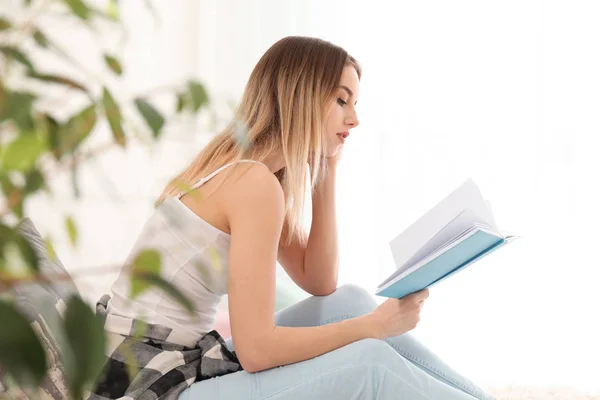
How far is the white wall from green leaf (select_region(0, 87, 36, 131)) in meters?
2.42

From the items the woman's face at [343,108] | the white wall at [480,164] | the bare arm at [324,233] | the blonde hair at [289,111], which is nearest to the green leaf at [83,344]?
the blonde hair at [289,111]

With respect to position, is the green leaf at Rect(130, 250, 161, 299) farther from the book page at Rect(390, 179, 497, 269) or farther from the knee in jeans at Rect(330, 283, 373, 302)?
the knee in jeans at Rect(330, 283, 373, 302)

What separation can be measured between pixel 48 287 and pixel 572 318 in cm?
217

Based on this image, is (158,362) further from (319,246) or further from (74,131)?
(74,131)

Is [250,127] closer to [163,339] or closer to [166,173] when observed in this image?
[163,339]

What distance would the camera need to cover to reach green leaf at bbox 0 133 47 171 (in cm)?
29

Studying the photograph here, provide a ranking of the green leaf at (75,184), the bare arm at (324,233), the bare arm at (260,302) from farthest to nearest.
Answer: the bare arm at (324,233)
the bare arm at (260,302)
the green leaf at (75,184)

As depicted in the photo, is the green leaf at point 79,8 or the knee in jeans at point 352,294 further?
the knee in jeans at point 352,294

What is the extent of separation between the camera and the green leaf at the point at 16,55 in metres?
0.33

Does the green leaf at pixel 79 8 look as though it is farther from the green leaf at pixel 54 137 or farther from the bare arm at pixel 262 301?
the bare arm at pixel 262 301

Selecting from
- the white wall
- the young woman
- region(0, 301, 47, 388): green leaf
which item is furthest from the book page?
the white wall

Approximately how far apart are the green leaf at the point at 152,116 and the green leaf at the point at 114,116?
13mm

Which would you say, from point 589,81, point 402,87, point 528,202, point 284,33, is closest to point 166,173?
Result: point 284,33

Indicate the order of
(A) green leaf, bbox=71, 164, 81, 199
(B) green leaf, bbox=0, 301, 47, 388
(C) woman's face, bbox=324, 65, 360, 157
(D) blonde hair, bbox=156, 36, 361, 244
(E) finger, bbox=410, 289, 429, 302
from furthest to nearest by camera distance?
(C) woman's face, bbox=324, 65, 360, 157, (D) blonde hair, bbox=156, 36, 361, 244, (E) finger, bbox=410, 289, 429, 302, (A) green leaf, bbox=71, 164, 81, 199, (B) green leaf, bbox=0, 301, 47, 388
